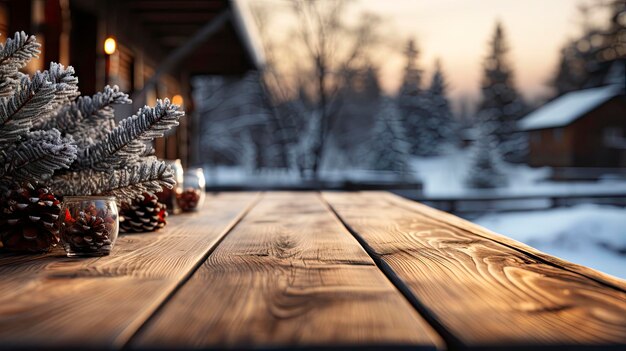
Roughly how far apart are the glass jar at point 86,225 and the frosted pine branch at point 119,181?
0.46ft

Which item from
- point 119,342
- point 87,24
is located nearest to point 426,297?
point 119,342

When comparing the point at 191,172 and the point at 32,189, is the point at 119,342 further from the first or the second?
the point at 191,172

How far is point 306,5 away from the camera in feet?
58.9

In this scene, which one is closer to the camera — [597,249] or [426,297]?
[426,297]

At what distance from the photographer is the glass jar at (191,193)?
2.23 meters

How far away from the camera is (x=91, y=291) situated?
0.87 m

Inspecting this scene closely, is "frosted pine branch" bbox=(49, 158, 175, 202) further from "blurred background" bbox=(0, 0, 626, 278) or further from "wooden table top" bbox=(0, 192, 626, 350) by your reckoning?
"blurred background" bbox=(0, 0, 626, 278)

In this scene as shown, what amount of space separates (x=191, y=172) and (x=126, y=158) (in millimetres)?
1007

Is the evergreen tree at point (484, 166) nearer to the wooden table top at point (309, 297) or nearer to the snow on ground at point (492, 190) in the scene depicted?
the snow on ground at point (492, 190)

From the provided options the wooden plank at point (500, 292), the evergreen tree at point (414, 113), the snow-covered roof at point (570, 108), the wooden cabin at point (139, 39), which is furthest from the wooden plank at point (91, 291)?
the evergreen tree at point (414, 113)

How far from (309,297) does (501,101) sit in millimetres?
44383

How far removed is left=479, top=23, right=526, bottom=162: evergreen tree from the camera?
136 feet

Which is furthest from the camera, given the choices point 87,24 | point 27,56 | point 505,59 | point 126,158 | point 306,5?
point 505,59

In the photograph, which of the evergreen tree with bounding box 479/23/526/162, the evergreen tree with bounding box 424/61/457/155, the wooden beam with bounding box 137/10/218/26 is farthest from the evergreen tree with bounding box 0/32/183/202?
the evergreen tree with bounding box 424/61/457/155
